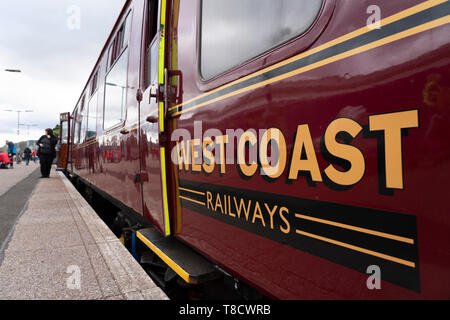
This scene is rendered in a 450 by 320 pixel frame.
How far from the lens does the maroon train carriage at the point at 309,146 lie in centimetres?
77

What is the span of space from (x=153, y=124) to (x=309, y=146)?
1.63 m

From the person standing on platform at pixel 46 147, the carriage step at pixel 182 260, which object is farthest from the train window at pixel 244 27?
the person standing on platform at pixel 46 147

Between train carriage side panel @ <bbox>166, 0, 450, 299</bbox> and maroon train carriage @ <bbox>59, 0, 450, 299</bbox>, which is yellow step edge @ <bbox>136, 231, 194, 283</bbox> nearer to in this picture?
maroon train carriage @ <bbox>59, 0, 450, 299</bbox>

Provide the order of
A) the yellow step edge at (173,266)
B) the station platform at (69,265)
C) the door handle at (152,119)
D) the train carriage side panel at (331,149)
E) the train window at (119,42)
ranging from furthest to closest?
the train window at (119,42) < the door handle at (152,119) < the station platform at (69,265) < the yellow step edge at (173,266) < the train carriage side panel at (331,149)

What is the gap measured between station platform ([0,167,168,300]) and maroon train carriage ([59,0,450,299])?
1.04 ft

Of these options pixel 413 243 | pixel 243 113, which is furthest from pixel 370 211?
pixel 243 113

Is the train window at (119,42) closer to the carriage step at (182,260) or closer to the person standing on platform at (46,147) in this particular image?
the carriage step at (182,260)

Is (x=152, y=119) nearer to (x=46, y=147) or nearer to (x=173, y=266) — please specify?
(x=173, y=266)

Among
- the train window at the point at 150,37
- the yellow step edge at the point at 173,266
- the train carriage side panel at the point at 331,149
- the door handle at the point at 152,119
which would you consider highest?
the train window at the point at 150,37

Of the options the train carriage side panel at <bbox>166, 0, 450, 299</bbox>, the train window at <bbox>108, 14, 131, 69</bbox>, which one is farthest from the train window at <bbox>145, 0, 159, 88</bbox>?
the train carriage side panel at <bbox>166, 0, 450, 299</bbox>

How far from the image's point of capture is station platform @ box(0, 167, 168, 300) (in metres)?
1.89

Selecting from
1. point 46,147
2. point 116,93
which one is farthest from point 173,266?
point 46,147

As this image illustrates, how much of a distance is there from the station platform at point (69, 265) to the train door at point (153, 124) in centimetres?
41

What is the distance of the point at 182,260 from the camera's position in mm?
1993
